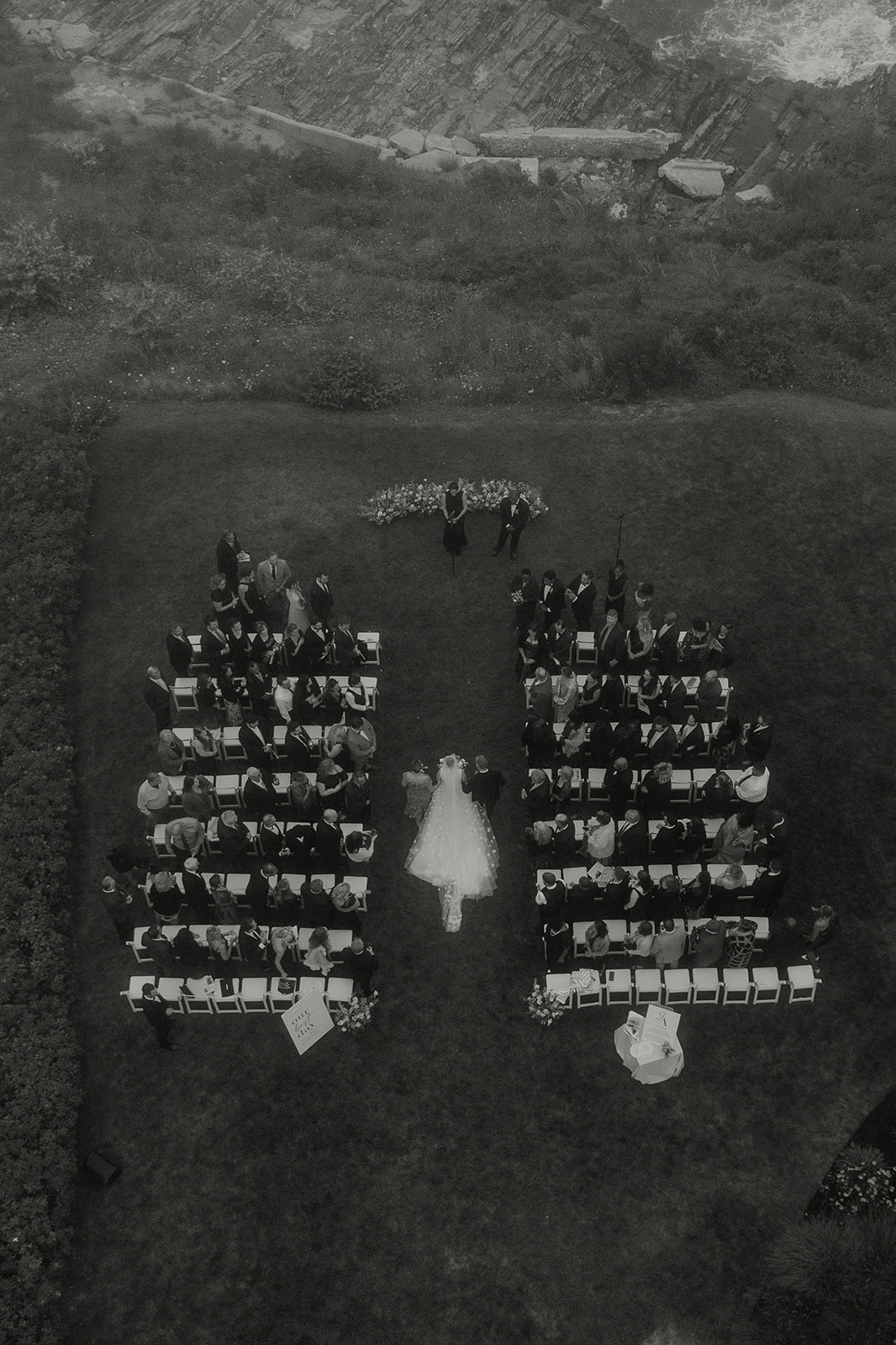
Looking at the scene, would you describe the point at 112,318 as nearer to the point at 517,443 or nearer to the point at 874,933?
the point at 517,443

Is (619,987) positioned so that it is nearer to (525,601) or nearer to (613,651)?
(613,651)

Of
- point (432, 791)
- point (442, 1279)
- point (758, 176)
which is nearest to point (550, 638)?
point (432, 791)

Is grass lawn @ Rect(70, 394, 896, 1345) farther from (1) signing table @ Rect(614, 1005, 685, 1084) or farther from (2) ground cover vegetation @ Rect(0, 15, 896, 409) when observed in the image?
(2) ground cover vegetation @ Rect(0, 15, 896, 409)

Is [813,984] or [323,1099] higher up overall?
[813,984]

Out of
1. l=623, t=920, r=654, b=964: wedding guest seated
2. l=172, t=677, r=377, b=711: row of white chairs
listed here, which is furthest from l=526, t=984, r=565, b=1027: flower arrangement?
l=172, t=677, r=377, b=711: row of white chairs

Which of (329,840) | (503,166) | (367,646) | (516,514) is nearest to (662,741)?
(329,840)

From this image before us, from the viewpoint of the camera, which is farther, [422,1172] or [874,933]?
[874,933]

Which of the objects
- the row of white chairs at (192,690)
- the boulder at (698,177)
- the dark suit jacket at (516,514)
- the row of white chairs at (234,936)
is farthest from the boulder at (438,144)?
the row of white chairs at (234,936)

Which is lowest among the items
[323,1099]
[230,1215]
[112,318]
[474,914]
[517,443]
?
[230,1215]
